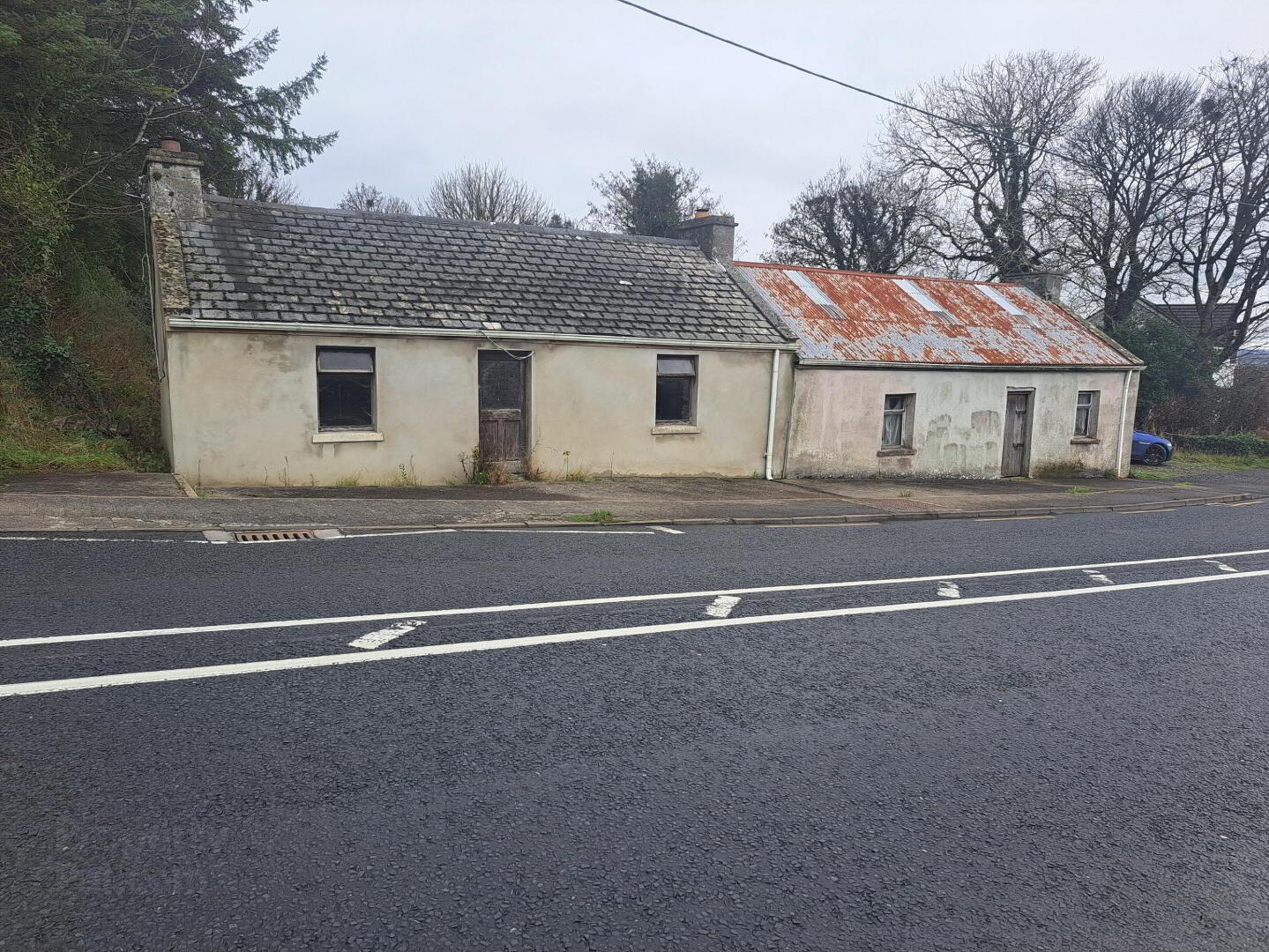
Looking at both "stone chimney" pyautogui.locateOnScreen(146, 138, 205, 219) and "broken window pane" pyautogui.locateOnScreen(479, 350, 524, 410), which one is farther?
"broken window pane" pyautogui.locateOnScreen(479, 350, 524, 410)

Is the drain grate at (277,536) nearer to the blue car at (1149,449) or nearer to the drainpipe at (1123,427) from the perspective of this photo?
the drainpipe at (1123,427)

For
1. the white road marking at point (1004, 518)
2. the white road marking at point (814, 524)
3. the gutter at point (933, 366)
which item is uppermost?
the gutter at point (933, 366)

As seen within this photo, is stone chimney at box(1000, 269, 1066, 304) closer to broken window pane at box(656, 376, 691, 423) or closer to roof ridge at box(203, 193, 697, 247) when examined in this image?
roof ridge at box(203, 193, 697, 247)

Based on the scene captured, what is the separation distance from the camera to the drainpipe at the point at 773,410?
19047mm

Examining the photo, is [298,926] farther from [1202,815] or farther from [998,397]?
[998,397]

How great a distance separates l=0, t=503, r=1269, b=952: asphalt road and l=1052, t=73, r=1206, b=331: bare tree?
3141 cm

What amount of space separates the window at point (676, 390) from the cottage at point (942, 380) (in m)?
2.62

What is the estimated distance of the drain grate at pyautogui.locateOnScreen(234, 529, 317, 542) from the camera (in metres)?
9.88

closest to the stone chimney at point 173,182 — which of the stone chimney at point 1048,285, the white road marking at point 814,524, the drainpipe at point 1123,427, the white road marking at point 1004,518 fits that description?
the white road marking at point 814,524

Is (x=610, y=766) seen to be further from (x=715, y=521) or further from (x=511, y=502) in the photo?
(x=511, y=502)

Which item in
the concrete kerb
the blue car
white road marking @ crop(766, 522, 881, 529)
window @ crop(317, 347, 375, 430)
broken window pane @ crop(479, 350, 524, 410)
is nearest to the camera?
the concrete kerb

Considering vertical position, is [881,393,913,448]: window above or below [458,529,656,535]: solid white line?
above

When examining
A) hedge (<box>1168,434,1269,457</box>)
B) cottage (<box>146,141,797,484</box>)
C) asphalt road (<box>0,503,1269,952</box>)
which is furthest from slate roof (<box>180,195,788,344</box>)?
hedge (<box>1168,434,1269,457</box>)

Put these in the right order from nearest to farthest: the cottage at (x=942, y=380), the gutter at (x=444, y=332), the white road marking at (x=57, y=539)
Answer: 1. the white road marking at (x=57, y=539)
2. the gutter at (x=444, y=332)
3. the cottage at (x=942, y=380)
